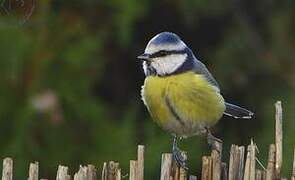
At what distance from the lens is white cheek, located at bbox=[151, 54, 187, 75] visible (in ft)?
11.3

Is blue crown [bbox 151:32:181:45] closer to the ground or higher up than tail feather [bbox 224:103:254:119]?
higher up

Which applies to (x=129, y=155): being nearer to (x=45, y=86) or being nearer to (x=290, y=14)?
(x=45, y=86)

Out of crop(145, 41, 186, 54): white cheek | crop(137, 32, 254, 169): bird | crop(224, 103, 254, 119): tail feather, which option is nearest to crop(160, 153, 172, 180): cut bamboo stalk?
crop(137, 32, 254, 169): bird

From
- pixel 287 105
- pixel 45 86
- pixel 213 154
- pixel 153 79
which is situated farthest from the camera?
pixel 287 105

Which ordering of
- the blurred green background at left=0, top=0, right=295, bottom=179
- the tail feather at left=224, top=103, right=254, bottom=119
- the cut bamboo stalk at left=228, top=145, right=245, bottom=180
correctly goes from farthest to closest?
the blurred green background at left=0, top=0, right=295, bottom=179 → the tail feather at left=224, top=103, right=254, bottom=119 → the cut bamboo stalk at left=228, top=145, right=245, bottom=180

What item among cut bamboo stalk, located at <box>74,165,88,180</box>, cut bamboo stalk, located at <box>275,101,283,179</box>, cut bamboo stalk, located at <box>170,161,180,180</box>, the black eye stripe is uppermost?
the black eye stripe

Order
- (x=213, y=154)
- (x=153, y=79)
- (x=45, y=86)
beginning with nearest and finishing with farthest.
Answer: (x=213, y=154) → (x=153, y=79) → (x=45, y=86)

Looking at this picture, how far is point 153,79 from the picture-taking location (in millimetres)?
3486

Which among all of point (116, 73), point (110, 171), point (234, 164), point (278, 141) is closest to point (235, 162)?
point (234, 164)

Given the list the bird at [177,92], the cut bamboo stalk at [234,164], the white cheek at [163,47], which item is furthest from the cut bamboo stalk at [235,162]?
the white cheek at [163,47]

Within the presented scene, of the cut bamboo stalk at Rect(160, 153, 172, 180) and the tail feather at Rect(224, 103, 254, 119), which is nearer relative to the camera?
the cut bamboo stalk at Rect(160, 153, 172, 180)

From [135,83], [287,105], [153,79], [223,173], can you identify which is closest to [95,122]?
[135,83]

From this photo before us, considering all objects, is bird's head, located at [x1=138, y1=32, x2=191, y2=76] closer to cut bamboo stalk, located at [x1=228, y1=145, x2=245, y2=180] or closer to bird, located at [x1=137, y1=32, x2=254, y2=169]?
bird, located at [x1=137, y1=32, x2=254, y2=169]

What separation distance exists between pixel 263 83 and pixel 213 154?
3225 mm
